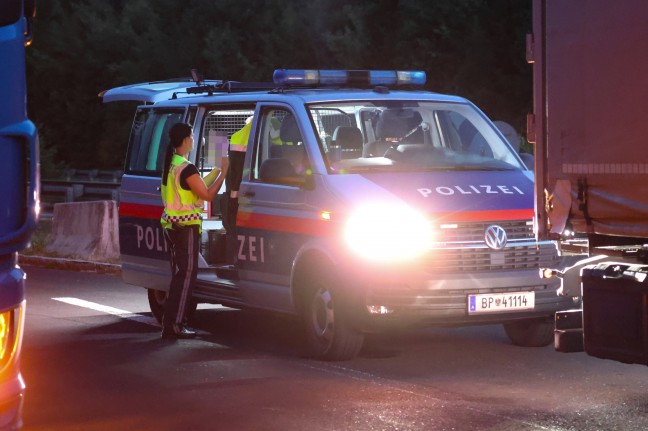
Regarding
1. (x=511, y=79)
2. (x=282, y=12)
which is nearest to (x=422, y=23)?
(x=511, y=79)

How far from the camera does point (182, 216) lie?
12648mm

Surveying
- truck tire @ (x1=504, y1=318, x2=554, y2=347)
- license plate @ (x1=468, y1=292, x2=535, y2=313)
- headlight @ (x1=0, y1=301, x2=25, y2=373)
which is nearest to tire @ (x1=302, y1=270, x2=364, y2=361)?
license plate @ (x1=468, y1=292, x2=535, y2=313)

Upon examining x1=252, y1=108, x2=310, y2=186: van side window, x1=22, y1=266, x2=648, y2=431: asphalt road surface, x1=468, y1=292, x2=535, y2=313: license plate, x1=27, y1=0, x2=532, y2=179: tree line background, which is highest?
x1=27, y1=0, x2=532, y2=179: tree line background

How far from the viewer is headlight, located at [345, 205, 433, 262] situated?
1078 cm

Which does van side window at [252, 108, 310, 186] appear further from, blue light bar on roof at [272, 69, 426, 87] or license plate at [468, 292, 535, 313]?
license plate at [468, 292, 535, 313]

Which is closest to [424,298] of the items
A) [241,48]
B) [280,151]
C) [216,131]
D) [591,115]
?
[280,151]

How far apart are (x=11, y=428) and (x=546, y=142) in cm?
391

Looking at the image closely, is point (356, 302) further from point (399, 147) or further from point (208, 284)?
point (208, 284)

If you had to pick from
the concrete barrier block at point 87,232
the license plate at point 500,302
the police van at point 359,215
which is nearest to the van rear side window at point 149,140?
the police van at point 359,215

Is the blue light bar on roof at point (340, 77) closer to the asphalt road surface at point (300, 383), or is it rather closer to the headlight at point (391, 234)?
the headlight at point (391, 234)

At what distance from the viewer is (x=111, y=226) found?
20656 millimetres

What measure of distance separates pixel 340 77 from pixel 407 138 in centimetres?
92

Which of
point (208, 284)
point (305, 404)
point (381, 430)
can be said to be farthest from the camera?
point (208, 284)

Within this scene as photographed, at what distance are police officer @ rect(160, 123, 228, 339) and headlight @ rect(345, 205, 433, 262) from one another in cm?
203
